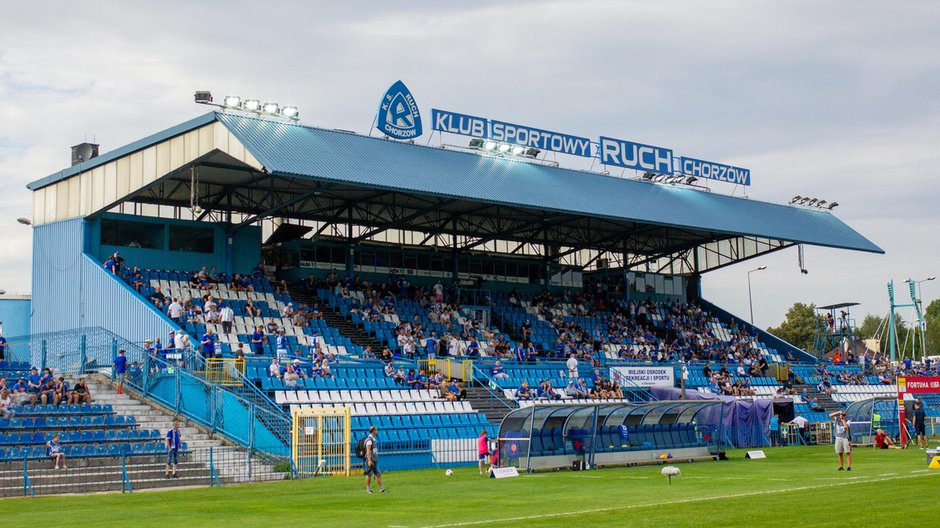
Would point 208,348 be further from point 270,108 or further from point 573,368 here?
point 573,368

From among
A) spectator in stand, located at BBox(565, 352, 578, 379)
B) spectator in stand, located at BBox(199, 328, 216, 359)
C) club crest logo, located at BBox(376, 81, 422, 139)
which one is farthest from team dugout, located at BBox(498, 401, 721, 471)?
club crest logo, located at BBox(376, 81, 422, 139)

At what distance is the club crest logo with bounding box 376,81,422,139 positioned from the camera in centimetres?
4666

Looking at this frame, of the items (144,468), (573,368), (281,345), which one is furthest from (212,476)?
(573,368)

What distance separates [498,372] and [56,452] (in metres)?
20.4

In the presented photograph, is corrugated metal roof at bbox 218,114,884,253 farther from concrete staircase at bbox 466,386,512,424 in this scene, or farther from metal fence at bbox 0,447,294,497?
metal fence at bbox 0,447,294,497

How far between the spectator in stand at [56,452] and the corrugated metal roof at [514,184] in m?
13.1

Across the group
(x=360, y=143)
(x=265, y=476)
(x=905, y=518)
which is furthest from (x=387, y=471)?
(x=905, y=518)

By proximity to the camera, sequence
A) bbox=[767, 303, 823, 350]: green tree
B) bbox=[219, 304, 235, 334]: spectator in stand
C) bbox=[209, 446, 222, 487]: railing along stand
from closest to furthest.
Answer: bbox=[209, 446, 222, 487]: railing along stand < bbox=[219, 304, 235, 334]: spectator in stand < bbox=[767, 303, 823, 350]: green tree

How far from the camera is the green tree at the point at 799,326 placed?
424ft

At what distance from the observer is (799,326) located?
130625mm

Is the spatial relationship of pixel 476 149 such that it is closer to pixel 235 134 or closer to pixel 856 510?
pixel 235 134

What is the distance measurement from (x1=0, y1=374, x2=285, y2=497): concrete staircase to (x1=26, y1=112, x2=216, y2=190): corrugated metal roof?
421 inches

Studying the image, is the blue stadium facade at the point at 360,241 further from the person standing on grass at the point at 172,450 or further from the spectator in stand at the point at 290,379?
the person standing on grass at the point at 172,450

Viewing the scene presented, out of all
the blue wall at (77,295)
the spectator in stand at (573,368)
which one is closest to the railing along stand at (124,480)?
the blue wall at (77,295)
